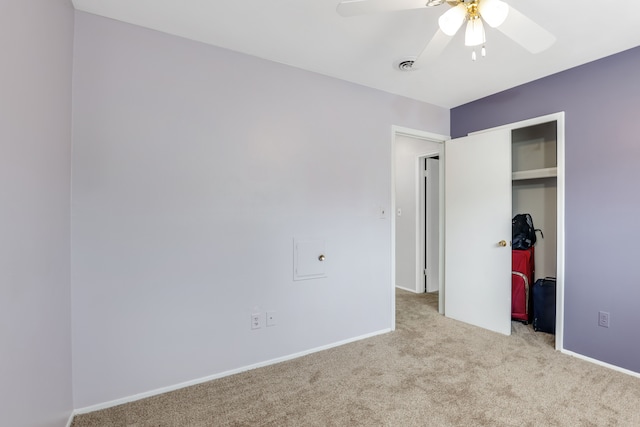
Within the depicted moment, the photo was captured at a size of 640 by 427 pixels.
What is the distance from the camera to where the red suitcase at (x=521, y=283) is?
128 inches

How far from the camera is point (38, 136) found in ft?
4.27

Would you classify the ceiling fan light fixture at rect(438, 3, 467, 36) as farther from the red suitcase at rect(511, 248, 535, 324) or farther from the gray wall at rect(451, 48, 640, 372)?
the red suitcase at rect(511, 248, 535, 324)

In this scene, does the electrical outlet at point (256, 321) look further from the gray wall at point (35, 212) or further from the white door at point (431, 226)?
the white door at point (431, 226)

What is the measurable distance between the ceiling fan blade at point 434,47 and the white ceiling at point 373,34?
11.7 inches

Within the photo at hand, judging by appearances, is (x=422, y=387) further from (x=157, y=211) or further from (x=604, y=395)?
(x=157, y=211)

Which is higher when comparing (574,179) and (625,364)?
(574,179)

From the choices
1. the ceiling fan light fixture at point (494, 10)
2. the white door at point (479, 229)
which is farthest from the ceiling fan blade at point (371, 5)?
the white door at point (479, 229)

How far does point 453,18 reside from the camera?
143cm

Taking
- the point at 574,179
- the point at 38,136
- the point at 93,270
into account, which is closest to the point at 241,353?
the point at 93,270

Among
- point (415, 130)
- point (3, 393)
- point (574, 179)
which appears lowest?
point (3, 393)

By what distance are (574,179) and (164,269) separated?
3177 millimetres

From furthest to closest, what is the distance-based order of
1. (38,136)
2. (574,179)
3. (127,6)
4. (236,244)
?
(574,179)
(236,244)
(127,6)
(38,136)

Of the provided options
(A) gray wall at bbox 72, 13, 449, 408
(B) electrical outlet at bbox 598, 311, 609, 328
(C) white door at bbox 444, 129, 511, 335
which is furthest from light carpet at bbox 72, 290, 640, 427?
(C) white door at bbox 444, 129, 511, 335

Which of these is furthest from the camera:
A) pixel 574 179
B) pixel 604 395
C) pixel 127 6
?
pixel 574 179
